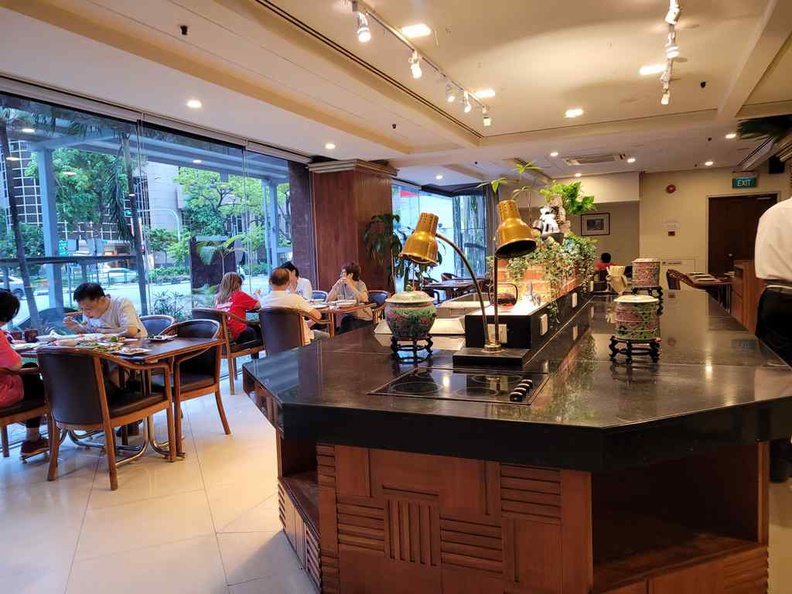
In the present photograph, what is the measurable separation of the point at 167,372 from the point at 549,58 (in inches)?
157

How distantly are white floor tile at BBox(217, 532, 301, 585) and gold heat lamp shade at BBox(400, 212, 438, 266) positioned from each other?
4.96 feet

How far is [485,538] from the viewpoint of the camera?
1702 millimetres

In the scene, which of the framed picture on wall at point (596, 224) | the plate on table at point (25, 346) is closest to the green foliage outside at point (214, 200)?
the plate on table at point (25, 346)

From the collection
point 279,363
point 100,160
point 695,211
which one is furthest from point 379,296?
point 695,211

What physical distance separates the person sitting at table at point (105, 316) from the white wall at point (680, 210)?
11.0m

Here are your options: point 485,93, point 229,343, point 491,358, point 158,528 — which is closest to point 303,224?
point 229,343

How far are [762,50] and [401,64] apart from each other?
2.89 meters

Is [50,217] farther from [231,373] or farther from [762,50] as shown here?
[762,50]

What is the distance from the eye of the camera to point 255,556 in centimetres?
264

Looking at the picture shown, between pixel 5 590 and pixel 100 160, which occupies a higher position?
pixel 100 160

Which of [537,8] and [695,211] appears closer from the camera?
[537,8]

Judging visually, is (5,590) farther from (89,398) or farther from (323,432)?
(323,432)

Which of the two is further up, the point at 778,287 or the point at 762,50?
the point at 762,50

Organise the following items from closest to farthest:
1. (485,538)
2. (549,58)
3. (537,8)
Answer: (485,538)
(537,8)
(549,58)
